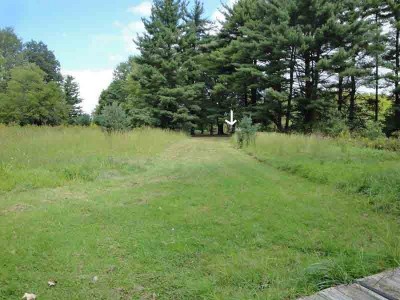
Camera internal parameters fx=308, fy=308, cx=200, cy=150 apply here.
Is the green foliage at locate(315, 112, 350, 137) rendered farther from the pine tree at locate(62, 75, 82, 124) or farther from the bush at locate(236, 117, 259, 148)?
the pine tree at locate(62, 75, 82, 124)

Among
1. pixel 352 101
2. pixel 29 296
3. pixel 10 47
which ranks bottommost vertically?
pixel 29 296

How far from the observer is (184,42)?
2394 cm

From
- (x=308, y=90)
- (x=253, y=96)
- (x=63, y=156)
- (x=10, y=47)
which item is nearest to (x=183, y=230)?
(x=63, y=156)

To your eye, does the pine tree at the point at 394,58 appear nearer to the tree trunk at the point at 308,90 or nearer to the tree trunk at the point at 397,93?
the tree trunk at the point at 397,93

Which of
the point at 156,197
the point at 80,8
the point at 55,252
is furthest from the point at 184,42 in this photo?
the point at 55,252

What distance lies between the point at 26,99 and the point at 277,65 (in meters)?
23.0

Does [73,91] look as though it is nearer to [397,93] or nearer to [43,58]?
[43,58]

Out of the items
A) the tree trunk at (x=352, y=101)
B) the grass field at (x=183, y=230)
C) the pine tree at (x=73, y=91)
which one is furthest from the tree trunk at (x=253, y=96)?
the pine tree at (x=73, y=91)

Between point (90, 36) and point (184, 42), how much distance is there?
10393 mm

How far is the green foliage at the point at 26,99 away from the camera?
2878 centimetres

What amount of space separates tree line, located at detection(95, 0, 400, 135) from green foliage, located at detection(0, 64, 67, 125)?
34.8 ft

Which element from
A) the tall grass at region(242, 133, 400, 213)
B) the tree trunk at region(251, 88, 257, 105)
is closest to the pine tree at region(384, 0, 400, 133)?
the tree trunk at region(251, 88, 257, 105)

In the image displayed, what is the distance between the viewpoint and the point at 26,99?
2888 centimetres

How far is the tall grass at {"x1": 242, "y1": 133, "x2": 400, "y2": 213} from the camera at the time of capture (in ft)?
17.3
